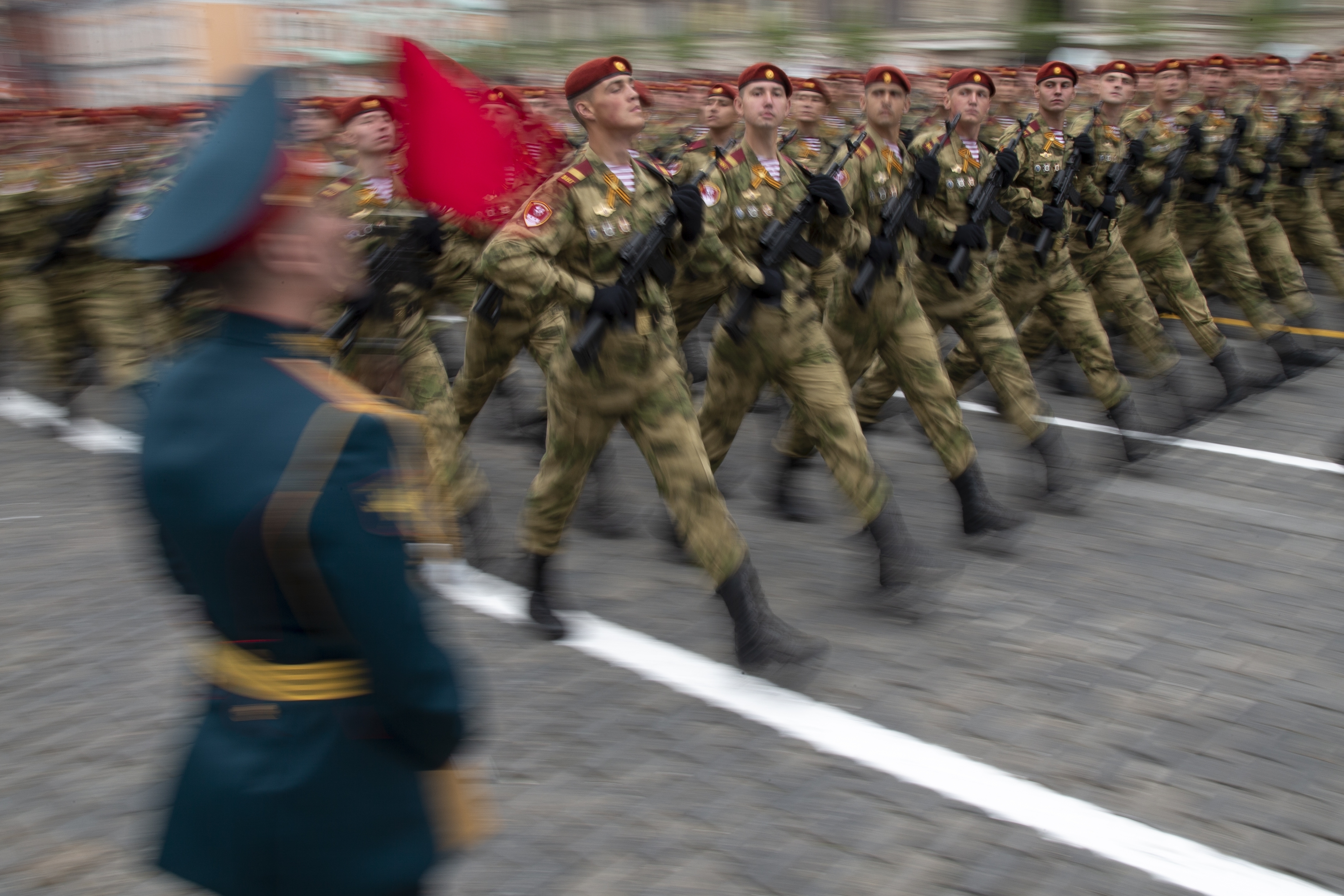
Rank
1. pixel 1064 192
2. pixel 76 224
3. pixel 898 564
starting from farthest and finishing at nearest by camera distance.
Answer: pixel 76 224
pixel 1064 192
pixel 898 564

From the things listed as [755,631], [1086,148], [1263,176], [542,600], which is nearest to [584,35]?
[1263,176]

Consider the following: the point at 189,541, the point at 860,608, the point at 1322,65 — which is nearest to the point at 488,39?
the point at 1322,65

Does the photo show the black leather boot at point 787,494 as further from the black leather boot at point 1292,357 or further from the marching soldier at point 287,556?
the marching soldier at point 287,556

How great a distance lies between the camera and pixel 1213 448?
7.03 meters

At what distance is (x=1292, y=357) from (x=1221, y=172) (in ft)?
4.23

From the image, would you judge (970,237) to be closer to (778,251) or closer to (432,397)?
(778,251)

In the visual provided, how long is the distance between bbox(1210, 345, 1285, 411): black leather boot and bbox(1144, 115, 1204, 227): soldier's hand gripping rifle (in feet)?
2.97

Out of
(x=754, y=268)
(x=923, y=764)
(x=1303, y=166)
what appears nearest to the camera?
(x=923, y=764)

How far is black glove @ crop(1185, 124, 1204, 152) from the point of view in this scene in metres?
8.12

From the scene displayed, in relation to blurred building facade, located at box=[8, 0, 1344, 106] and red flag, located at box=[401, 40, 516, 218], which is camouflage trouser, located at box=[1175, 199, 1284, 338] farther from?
red flag, located at box=[401, 40, 516, 218]

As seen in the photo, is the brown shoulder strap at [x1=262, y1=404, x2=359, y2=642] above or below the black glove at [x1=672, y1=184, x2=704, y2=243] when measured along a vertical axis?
above

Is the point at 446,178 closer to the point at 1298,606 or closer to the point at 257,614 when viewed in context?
the point at 257,614

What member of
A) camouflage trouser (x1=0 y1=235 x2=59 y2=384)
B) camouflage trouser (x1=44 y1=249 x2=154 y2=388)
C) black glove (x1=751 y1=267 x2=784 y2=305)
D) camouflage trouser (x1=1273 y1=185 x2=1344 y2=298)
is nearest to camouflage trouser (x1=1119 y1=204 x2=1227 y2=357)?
camouflage trouser (x1=1273 y1=185 x2=1344 y2=298)

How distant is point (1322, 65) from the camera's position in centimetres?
1048
